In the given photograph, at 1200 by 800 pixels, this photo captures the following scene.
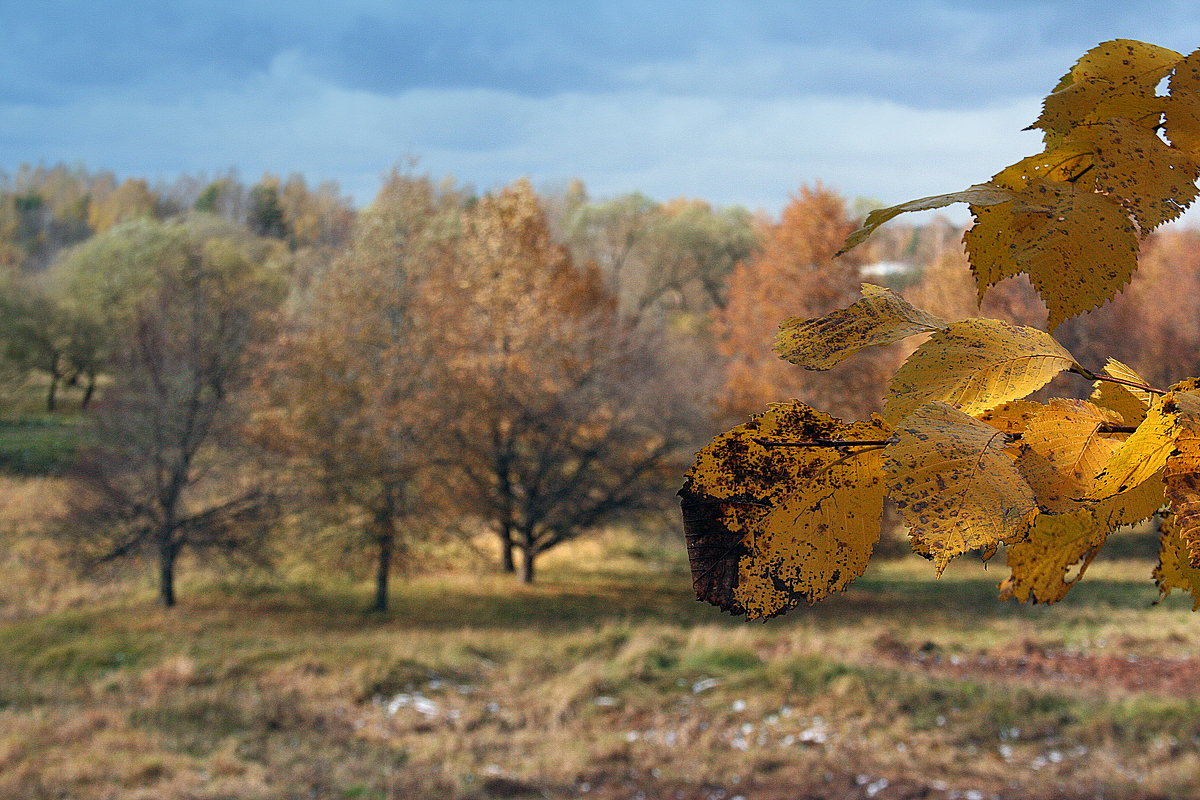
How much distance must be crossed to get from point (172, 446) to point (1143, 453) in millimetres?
19070

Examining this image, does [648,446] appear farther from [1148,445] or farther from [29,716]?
[1148,445]

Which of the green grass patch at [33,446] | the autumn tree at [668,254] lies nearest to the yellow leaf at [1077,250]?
the green grass patch at [33,446]

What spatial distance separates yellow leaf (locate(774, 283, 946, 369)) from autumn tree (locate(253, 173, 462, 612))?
18.4m

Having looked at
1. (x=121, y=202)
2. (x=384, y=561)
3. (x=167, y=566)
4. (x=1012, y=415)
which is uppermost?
(x=121, y=202)

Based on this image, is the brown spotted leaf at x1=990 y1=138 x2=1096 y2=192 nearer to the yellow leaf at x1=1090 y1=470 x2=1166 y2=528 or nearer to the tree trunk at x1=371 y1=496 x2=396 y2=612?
the yellow leaf at x1=1090 y1=470 x2=1166 y2=528

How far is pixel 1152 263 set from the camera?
2730 cm

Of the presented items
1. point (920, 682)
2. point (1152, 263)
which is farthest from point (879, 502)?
point (1152, 263)

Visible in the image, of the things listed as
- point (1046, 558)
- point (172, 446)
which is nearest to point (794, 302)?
point (172, 446)

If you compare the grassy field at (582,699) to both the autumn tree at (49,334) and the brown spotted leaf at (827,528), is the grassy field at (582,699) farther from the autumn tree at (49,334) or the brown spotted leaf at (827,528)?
the autumn tree at (49,334)

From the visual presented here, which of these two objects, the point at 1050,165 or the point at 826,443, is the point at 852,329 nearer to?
the point at 826,443

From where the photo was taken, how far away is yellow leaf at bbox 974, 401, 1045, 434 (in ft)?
1.50

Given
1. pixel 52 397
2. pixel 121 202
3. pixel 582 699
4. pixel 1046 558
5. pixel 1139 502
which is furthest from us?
pixel 121 202

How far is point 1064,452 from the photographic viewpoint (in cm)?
44

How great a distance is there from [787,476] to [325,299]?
20.6m
